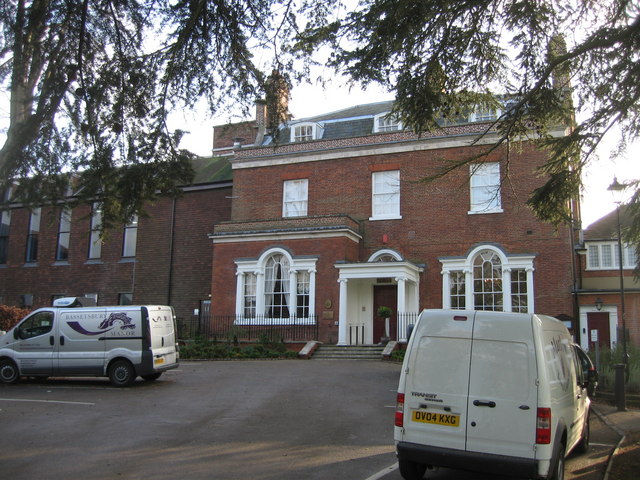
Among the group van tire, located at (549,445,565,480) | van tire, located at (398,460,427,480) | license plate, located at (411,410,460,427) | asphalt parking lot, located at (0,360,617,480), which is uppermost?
license plate, located at (411,410,460,427)

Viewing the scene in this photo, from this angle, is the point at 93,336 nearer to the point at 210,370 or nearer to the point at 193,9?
the point at 210,370

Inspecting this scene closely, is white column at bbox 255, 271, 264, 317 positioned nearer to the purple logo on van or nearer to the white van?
the purple logo on van

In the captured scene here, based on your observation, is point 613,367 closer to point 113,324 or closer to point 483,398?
point 483,398

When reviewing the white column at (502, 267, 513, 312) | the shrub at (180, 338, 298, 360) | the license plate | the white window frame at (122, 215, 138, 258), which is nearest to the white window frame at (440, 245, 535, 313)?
the white column at (502, 267, 513, 312)

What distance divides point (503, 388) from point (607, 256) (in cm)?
2501

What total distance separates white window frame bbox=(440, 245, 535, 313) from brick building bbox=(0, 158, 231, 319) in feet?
38.5

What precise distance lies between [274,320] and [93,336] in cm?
1031

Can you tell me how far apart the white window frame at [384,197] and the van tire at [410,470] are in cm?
1879

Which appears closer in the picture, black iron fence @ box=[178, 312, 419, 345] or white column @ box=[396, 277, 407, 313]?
white column @ box=[396, 277, 407, 313]

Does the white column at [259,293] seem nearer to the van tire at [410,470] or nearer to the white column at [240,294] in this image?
the white column at [240,294]

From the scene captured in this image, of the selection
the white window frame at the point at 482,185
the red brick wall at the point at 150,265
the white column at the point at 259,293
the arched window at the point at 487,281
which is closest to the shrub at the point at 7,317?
the red brick wall at the point at 150,265

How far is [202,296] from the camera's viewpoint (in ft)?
95.1

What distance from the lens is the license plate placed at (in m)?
6.49

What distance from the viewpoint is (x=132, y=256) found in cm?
3141
